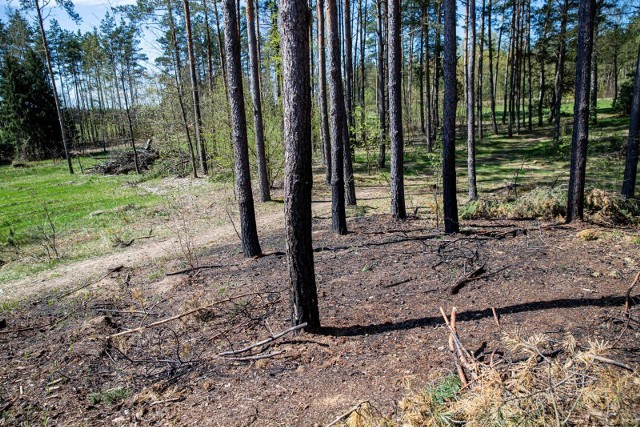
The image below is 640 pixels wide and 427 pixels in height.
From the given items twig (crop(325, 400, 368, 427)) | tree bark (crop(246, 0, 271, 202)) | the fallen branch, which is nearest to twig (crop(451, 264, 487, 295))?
the fallen branch

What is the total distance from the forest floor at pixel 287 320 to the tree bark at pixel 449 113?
1.98ft

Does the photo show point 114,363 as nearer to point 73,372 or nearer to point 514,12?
point 73,372

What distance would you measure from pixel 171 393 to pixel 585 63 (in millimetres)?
8702

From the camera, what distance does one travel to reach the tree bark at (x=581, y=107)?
7.17 meters

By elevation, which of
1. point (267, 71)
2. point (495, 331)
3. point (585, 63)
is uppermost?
point (267, 71)

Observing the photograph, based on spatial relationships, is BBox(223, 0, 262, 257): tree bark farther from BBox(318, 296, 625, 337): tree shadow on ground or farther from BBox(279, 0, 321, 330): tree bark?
BBox(318, 296, 625, 337): tree shadow on ground

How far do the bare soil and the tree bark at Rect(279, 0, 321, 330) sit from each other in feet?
1.58

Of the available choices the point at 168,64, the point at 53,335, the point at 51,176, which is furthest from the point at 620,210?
the point at 51,176

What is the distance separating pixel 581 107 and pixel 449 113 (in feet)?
8.46

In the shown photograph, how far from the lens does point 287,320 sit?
197 inches

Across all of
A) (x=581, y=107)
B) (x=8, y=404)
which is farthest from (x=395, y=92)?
(x=8, y=404)

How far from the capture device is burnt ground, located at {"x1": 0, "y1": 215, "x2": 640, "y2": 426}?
11.9 feet

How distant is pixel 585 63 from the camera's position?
23.6 feet

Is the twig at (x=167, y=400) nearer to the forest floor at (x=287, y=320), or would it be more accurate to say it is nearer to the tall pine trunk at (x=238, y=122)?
the forest floor at (x=287, y=320)
